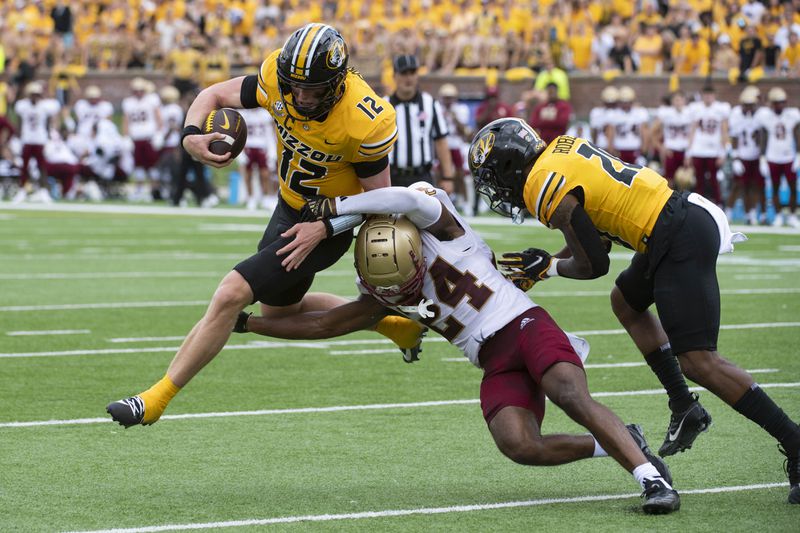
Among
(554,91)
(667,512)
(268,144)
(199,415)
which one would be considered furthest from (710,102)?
(667,512)

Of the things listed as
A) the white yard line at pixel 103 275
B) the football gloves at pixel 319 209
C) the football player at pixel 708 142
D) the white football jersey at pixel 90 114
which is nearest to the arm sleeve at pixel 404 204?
the football gloves at pixel 319 209

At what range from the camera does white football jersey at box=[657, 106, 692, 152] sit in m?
19.7

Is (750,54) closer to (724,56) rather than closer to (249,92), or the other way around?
(724,56)

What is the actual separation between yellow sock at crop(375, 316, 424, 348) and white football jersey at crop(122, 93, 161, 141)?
17.5 m

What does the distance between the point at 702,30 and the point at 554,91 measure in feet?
17.4

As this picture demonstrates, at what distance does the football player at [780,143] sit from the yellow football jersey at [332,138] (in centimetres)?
1346

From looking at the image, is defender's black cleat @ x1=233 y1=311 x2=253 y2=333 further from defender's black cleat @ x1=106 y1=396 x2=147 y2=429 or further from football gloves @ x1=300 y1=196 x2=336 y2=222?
defender's black cleat @ x1=106 y1=396 x2=147 y2=429

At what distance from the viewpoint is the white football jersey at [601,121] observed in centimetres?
2058

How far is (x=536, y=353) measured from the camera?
15.8 feet

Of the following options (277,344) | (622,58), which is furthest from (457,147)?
(277,344)

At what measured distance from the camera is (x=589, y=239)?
4.90 meters

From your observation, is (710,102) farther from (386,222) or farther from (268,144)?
Answer: (386,222)

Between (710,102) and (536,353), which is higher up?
(536,353)

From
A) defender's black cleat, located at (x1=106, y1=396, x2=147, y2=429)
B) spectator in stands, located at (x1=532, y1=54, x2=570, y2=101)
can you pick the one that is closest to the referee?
defender's black cleat, located at (x1=106, y1=396, x2=147, y2=429)
